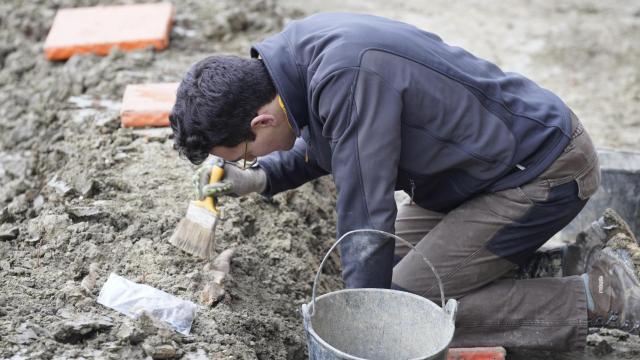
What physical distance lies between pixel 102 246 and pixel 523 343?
73.5 inches

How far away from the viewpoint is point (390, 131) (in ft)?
9.27

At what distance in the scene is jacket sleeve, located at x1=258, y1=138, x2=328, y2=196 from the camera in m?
3.69

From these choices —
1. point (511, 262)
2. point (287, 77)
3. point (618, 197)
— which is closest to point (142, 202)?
point (287, 77)

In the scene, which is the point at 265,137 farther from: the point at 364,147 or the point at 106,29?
the point at 106,29

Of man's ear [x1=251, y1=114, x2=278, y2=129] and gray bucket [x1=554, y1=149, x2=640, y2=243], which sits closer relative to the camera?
man's ear [x1=251, y1=114, x2=278, y2=129]

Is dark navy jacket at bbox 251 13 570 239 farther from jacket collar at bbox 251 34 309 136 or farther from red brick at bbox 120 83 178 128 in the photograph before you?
red brick at bbox 120 83 178 128

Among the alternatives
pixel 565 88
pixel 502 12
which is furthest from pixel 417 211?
pixel 502 12

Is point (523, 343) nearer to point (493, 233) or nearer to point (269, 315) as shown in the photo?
point (493, 233)

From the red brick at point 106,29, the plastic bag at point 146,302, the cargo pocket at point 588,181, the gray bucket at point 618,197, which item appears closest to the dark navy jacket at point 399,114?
the cargo pocket at point 588,181

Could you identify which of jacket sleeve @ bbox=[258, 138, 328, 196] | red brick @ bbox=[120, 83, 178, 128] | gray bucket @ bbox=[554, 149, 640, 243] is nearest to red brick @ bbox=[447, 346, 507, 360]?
jacket sleeve @ bbox=[258, 138, 328, 196]

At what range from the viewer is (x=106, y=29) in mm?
6391

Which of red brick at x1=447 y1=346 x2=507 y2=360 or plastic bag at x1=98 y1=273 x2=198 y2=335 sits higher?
plastic bag at x1=98 y1=273 x2=198 y2=335

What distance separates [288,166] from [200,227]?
488mm

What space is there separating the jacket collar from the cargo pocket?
116cm
